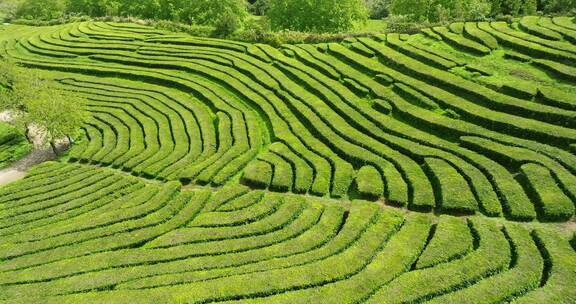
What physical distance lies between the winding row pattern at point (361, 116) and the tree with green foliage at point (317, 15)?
1421 cm

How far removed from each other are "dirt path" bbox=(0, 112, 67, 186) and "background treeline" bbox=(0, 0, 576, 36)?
110 feet

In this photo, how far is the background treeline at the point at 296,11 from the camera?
66.8 m

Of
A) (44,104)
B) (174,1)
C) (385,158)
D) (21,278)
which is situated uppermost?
(174,1)

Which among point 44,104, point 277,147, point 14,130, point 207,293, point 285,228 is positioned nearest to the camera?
point 207,293

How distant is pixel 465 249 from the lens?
24.4 metres

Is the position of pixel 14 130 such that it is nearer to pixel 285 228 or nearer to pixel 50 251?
pixel 50 251

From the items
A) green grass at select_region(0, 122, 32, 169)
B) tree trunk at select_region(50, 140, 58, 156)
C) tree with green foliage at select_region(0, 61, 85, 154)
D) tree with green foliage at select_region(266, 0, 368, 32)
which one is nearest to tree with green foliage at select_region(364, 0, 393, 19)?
tree with green foliage at select_region(266, 0, 368, 32)

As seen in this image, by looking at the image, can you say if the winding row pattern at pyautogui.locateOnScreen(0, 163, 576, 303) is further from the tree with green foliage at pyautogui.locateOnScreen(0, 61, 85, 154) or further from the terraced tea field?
the tree with green foliage at pyautogui.locateOnScreen(0, 61, 85, 154)

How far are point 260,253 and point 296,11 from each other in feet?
188

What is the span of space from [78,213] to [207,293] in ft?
52.1

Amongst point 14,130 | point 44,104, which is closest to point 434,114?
point 44,104

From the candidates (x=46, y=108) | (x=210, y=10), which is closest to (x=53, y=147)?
(x=46, y=108)

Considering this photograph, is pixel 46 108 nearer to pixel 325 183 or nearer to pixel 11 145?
pixel 11 145

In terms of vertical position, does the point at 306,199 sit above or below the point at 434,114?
below
